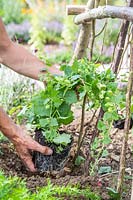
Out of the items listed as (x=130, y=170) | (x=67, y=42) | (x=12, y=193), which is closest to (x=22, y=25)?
(x=67, y=42)

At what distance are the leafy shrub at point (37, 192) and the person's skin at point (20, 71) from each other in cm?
43

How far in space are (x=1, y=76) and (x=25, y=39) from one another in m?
6.15

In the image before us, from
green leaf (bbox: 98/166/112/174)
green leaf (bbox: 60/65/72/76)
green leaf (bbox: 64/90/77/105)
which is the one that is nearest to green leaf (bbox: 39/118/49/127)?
green leaf (bbox: 64/90/77/105)

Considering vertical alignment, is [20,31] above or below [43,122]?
above

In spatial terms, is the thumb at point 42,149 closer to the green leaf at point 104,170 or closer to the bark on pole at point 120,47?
the green leaf at point 104,170

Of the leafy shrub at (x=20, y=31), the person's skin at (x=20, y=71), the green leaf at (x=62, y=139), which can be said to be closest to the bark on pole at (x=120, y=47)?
the person's skin at (x=20, y=71)

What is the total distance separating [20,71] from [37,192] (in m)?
0.92

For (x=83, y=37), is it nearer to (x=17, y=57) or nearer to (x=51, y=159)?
(x=17, y=57)

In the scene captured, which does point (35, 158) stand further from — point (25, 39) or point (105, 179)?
point (25, 39)

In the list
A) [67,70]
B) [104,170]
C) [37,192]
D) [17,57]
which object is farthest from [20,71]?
[37,192]

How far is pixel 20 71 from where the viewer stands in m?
3.23

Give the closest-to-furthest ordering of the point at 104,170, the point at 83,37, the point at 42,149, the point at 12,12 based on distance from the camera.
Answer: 1. the point at 42,149
2. the point at 104,170
3. the point at 83,37
4. the point at 12,12

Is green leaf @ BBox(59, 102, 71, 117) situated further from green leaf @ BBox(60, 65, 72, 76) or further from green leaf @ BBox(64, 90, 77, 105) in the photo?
green leaf @ BBox(60, 65, 72, 76)

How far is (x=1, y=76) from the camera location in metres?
4.83
